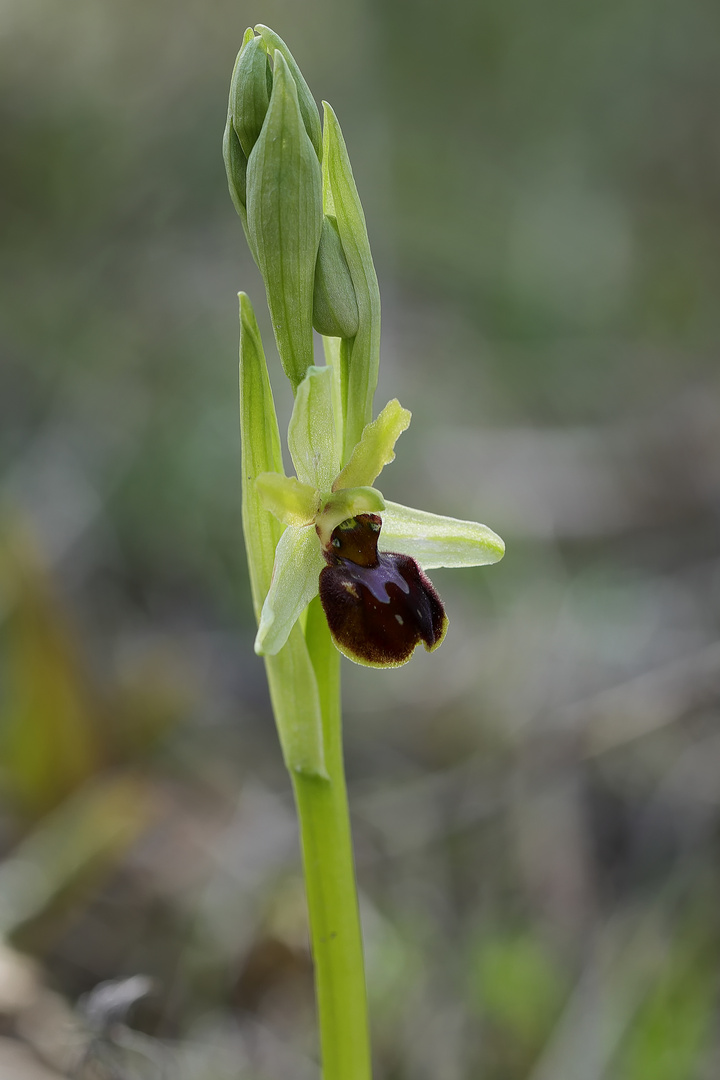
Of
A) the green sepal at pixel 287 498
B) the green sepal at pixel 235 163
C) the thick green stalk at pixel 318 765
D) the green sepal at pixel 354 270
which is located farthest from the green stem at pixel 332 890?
the green sepal at pixel 235 163

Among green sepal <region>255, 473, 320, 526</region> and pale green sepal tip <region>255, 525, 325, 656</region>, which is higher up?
green sepal <region>255, 473, 320, 526</region>

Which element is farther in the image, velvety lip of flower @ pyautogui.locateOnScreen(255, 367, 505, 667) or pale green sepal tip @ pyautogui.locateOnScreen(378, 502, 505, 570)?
pale green sepal tip @ pyautogui.locateOnScreen(378, 502, 505, 570)

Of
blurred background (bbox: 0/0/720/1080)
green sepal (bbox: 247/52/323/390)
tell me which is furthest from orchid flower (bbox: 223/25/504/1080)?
blurred background (bbox: 0/0/720/1080)

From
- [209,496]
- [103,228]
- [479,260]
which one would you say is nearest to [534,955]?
[209,496]

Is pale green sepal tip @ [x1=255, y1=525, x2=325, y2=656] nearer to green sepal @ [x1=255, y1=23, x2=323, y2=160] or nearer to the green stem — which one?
the green stem

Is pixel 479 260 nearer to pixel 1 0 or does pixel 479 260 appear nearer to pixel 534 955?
pixel 1 0

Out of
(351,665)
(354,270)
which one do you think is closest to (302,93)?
(354,270)

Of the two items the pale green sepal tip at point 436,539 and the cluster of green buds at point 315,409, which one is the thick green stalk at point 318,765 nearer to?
the cluster of green buds at point 315,409
